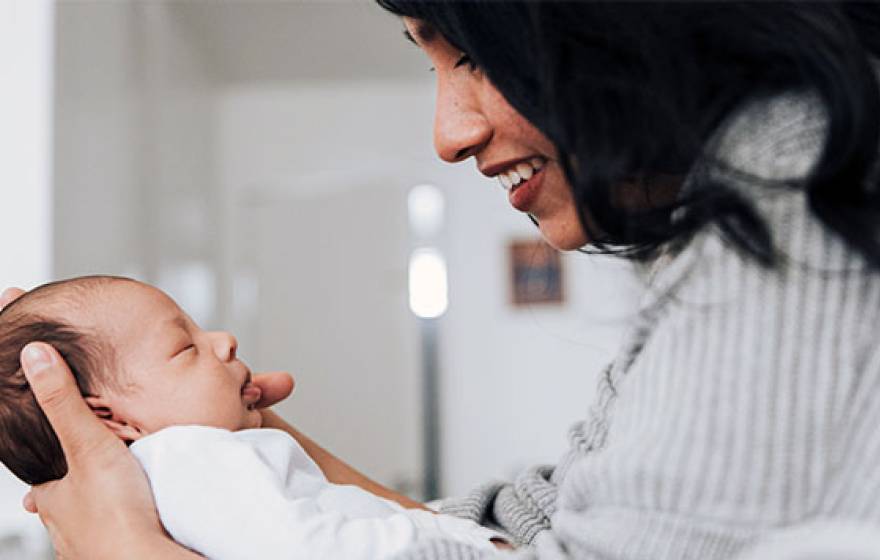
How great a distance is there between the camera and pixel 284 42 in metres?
5.02

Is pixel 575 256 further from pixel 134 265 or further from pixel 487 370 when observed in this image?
pixel 134 265

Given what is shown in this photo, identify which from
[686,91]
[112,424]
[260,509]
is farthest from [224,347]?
[686,91]

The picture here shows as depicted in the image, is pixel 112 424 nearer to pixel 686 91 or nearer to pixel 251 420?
pixel 251 420

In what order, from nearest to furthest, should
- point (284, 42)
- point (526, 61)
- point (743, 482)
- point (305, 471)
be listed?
1. point (743, 482)
2. point (526, 61)
3. point (305, 471)
4. point (284, 42)

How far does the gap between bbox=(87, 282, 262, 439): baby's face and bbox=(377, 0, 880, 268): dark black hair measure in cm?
48

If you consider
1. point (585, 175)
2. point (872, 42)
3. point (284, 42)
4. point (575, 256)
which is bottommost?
point (575, 256)

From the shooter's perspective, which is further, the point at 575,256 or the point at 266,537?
the point at 575,256

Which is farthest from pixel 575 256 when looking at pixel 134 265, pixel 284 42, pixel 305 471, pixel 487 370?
pixel 305 471

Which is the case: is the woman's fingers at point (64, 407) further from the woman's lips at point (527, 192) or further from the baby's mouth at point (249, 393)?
the woman's lips at point (527, 192)

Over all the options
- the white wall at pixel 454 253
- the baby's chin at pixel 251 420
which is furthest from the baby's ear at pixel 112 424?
the white wall at pixel 454 253

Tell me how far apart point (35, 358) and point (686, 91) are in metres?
0.62

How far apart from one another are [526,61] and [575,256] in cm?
452

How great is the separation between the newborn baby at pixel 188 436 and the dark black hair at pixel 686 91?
13.5 inches

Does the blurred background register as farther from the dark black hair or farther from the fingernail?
the dark black hair
